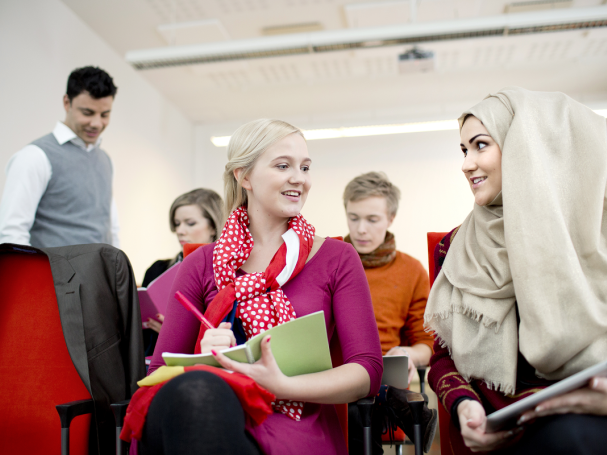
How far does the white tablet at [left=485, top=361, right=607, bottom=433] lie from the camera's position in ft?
2.74

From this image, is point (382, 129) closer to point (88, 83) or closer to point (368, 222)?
point (368, 222)

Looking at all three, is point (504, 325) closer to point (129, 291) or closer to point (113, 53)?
point (129, 291)

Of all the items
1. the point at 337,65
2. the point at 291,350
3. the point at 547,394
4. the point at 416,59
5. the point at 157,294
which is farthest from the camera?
the point at 337,65

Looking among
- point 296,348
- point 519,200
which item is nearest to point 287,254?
point 296,348

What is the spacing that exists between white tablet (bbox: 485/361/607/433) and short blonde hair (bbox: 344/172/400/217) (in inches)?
62.2

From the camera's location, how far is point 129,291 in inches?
59.6

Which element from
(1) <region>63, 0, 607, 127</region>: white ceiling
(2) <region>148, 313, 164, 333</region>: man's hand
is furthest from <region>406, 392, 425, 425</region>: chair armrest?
(1) <region>63, 0, 607, 127</region>: white ceiling

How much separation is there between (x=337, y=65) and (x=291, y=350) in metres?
4.25

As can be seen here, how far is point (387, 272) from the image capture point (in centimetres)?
231

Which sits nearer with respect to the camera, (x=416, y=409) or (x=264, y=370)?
(x=264, y=370)

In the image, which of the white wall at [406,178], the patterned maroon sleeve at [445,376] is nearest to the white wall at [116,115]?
the white wall at [406,178]

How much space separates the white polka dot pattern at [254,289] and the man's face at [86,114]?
58.4 inches

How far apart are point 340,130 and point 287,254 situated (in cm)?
416

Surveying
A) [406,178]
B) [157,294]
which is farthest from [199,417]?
[406,178]
